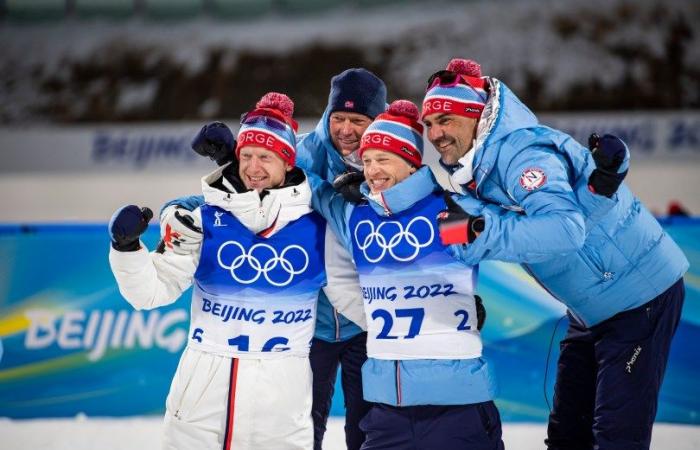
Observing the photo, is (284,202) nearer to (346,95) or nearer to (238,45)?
(346,95)

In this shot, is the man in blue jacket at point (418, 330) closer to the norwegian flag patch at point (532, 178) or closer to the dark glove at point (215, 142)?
the norwegian flag patch at point (532, 178)

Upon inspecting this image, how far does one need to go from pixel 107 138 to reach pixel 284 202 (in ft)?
26.8

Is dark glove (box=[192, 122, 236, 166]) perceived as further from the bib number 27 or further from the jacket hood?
the bib number 27

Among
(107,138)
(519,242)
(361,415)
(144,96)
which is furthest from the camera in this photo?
(144,96)

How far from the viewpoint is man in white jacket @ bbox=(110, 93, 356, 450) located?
2512mm

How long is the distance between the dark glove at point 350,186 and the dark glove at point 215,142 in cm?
47

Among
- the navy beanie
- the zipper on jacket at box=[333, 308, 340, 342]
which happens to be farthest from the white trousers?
the navy beanie

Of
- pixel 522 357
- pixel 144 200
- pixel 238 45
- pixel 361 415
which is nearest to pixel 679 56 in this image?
pixel 238 45

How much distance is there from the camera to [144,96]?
1115 cm

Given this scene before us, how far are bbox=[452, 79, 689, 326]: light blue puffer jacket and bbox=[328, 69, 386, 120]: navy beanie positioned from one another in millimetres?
642

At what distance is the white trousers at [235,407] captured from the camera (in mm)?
2506

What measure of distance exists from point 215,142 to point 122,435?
6.49 feet

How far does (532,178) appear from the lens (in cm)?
247

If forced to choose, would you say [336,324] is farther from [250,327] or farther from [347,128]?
[347,128]
